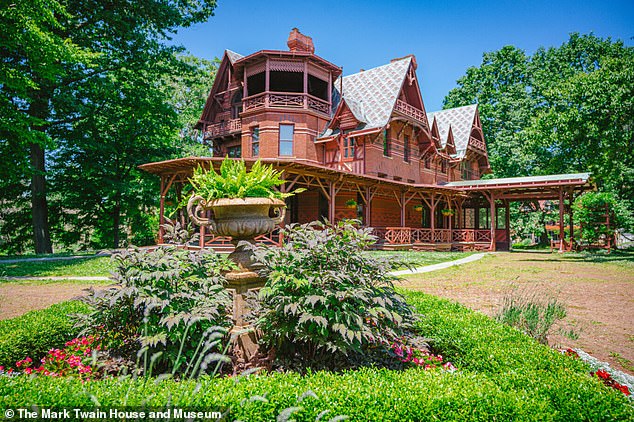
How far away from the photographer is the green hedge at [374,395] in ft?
8.18

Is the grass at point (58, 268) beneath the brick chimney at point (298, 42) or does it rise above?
beneath

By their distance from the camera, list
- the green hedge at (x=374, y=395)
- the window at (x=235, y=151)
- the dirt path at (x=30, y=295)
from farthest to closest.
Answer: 1. the window at (x=235, y=151)
2. the dirt path at (x=30, y=295)
3. the green hedge at (x=374, y=395)

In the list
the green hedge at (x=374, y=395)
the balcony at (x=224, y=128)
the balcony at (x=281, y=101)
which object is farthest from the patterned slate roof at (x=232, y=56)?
the green hedge at (x=374, y=395)

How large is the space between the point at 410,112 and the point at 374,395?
24.4 meters

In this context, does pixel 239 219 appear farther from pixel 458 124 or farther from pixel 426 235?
pixel 458 124

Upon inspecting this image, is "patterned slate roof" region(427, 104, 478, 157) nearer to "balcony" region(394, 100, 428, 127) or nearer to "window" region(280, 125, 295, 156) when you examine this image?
"balcony" region(394, 100, 428, 127)

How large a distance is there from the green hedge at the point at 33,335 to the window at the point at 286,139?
18379 mm

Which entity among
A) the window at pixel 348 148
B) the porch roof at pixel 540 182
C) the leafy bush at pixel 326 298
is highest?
the window at pixel 348 148

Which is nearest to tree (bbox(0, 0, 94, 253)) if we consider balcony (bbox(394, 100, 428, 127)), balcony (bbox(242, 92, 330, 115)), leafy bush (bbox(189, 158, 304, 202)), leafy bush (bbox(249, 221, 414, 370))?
balcony (bbox(242, 92, 330, 115))

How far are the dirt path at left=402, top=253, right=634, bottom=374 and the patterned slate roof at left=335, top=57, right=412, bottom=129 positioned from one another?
1223 cm

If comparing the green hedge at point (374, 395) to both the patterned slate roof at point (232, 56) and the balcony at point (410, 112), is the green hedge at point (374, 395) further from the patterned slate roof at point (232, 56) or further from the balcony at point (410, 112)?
the patterned slate roof at point (232, 56)

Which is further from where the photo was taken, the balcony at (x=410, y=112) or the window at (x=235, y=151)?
the window at (x=235, y=151)

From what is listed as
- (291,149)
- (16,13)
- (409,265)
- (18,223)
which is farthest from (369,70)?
(18,223)

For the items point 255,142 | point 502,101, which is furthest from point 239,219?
point 502,101
